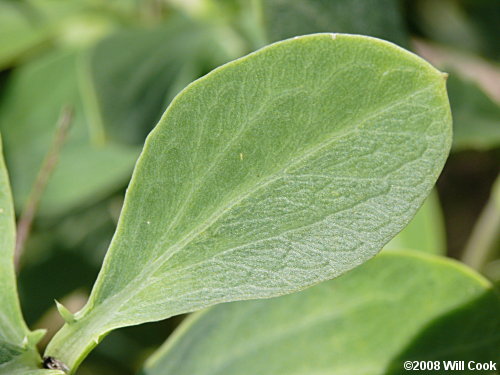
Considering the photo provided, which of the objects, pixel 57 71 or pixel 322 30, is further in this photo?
pixel 57 71

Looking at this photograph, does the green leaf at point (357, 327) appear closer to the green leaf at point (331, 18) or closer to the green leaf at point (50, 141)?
the green leaf at point (331, 18)

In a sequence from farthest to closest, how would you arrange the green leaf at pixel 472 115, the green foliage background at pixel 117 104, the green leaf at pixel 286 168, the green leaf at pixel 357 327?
the green foliage background at pixel 117 104, the green leaf at pixel 472 115, the green leaf at pixel 357 327, the green leaf at pixel 286 168

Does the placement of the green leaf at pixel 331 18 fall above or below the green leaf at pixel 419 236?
above

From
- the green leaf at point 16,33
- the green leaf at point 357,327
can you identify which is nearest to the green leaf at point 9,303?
the green leaf at point 357,327

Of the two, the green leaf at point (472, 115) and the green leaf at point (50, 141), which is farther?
the green leaf at point (50, 141)

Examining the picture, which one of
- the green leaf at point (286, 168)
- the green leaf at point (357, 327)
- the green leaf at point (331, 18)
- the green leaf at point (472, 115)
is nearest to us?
the green leaf at point (286, 168)

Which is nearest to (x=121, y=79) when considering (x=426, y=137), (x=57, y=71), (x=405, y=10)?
(x=57, y=71)

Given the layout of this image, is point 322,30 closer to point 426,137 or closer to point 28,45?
point 426,137

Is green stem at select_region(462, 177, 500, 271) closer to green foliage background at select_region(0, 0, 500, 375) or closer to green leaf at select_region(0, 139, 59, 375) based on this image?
green foliage background at select_region(0, 0, 500, 375)
